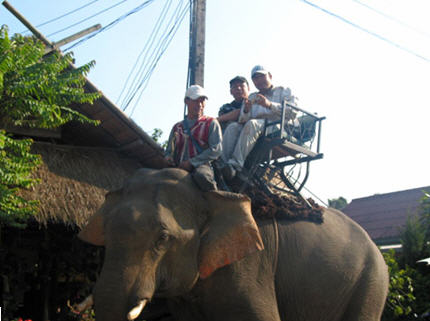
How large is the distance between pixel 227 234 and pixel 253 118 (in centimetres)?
165

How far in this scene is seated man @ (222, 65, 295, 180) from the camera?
465 cm

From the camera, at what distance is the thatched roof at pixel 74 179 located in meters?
7.51

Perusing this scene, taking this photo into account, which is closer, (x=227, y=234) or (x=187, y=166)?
(x=227, y=234)

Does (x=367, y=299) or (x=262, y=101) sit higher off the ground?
(x=262, y=101)

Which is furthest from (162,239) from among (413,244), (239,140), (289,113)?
(413,244)

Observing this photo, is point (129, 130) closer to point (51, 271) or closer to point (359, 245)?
point (51, 271)

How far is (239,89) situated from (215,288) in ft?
7.28

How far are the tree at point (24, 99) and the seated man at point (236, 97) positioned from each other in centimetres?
257

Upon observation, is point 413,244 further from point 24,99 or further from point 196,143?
point 24,99

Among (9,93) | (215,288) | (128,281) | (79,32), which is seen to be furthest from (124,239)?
(79,32)

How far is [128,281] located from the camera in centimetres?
326

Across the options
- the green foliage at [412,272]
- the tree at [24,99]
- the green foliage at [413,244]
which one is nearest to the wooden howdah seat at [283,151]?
the tree at [24,99]

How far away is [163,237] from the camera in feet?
11.5

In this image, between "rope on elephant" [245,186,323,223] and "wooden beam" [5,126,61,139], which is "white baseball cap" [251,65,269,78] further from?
"wooden beam" [5,126,61,139]
